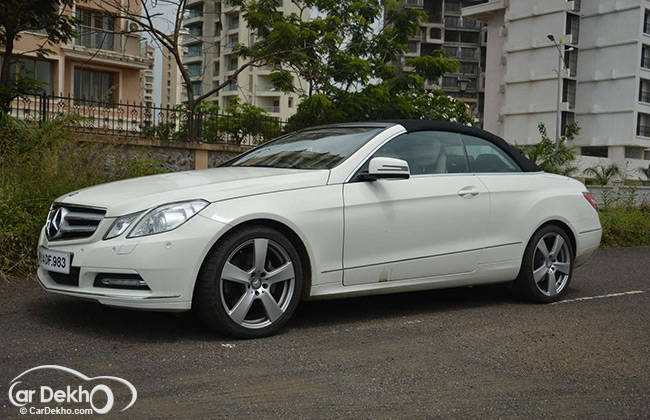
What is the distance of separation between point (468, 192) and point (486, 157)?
60 centimetres

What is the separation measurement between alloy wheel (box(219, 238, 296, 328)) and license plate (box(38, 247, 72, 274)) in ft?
3.27

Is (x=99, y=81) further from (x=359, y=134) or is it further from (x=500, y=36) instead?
(x=500, y=36)

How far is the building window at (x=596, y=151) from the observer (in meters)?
62.7

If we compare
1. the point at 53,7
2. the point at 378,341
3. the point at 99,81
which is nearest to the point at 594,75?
the point at 99,81

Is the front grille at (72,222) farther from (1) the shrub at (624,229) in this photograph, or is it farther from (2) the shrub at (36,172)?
(1) the shrub at (624,229)

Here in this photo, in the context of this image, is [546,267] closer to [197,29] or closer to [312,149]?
[312,149]

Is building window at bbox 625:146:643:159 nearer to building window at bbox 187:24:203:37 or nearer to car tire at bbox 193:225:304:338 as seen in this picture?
building window at bbox 187:24:203:37

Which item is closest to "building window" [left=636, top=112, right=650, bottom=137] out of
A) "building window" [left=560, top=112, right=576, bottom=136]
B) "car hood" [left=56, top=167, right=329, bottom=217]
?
"building window" [left=560, top=112, right=576, bottom=136]

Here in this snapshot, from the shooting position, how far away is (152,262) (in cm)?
439

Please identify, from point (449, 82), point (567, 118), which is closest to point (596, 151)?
point (567, 118)

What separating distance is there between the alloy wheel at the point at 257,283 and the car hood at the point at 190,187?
390mm

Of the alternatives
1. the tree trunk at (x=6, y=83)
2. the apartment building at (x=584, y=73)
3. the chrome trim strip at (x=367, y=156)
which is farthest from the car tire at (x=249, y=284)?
the apartment building at (x=584, y=73)

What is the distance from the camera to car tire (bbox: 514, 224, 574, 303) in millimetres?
6289

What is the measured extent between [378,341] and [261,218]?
114cm
